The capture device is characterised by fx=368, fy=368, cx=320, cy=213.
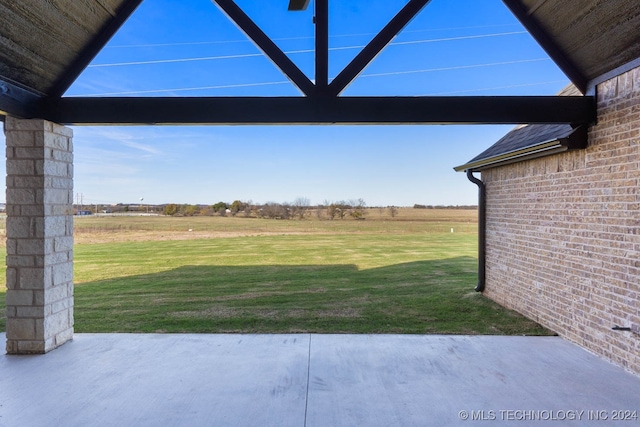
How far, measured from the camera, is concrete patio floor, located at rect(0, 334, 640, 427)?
9.27ft

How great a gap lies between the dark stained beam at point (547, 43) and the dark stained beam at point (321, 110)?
51 centimetres

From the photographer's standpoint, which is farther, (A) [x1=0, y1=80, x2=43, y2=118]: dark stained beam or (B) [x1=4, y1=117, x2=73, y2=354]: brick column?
(B) [x1=4, y1=117, x2=73, y2=354]: brick column

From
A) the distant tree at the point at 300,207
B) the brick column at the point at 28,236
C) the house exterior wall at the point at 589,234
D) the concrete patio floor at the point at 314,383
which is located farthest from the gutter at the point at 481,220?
the distant tree at the point at 300,207

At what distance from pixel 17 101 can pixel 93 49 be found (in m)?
0.93

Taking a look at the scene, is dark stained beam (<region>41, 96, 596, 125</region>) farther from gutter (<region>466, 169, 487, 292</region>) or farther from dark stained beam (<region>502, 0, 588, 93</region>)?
gutter (<region>466, 169, 487, 292</region>)

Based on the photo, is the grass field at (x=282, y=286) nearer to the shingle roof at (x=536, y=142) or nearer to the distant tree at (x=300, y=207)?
the shingle roof at (x=536, y=142)

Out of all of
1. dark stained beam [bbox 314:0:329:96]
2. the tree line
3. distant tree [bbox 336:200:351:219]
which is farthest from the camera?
distant tree [bbox 336:200:351:219]

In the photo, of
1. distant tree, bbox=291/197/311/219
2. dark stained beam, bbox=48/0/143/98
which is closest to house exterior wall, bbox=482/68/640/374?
dark stained beam, bbox=48/0/143/98

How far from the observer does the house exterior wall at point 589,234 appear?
3641 mm

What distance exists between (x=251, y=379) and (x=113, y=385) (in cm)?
123

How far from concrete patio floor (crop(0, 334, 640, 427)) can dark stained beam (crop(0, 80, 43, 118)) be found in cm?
257

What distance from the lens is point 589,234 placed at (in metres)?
4.20

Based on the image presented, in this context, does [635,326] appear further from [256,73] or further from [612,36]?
[256,73]

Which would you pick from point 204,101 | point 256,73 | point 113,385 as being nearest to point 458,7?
point 256,73
